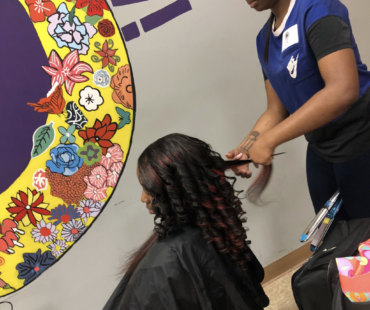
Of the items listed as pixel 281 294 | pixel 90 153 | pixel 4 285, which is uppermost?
pixel 90 153

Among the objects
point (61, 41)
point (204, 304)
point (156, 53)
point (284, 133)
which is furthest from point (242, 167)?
point (61, 41)

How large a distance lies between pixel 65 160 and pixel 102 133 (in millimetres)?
167

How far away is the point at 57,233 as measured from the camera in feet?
3.77

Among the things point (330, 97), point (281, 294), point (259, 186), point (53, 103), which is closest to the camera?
point (330, 97)

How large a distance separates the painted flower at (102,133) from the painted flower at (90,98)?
0.18 ft

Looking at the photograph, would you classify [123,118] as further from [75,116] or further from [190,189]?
[190,189]

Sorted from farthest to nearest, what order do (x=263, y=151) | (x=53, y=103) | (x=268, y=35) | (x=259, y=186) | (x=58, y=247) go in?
(x=259, y=186) → (x=58, y=247) → (x=53, y=103) → (x=268, y=35) → (x=263, y=151)

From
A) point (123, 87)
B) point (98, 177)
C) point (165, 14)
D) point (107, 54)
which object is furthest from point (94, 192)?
point (165, 14)

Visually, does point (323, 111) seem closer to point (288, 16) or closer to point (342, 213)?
point (288, 16)

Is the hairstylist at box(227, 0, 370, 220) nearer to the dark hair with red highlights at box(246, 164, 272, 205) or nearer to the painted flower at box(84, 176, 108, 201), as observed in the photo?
the dark hair with red highlights at box(246, 164, 272, 205)

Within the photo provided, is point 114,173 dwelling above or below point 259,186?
above

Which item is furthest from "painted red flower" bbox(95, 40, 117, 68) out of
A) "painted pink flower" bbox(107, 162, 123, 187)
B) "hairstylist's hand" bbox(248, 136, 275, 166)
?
"hairstylist's hand" bbox(248, 136, 275, 166)

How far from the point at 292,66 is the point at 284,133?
0.67ft

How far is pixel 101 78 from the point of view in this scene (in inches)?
43.3
